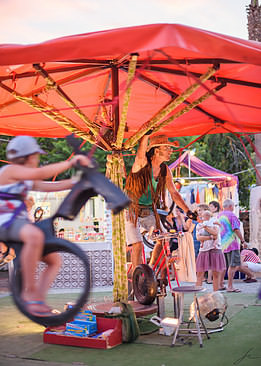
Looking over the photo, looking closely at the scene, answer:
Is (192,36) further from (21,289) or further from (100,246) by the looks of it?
(100,246)

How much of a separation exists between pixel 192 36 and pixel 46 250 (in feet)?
7.36

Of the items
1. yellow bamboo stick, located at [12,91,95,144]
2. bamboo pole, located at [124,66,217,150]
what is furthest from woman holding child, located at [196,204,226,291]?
yellow bamboo stick, located at [12,91,95,144]

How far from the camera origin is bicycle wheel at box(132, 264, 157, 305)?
6.30m

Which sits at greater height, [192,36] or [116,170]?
[192,36]

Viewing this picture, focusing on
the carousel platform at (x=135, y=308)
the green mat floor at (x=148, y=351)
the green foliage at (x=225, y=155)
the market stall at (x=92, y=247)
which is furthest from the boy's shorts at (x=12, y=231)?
the green foliage at (x=225, y=155)

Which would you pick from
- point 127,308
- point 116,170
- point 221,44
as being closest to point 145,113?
point 116,170

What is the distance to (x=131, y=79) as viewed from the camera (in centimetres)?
458

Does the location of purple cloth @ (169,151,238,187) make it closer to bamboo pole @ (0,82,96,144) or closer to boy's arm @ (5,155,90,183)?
bamboo pole @ (0,82,96,144)

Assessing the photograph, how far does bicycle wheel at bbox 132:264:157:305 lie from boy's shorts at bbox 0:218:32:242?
395 cm

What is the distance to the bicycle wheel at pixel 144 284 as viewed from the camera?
6.30m

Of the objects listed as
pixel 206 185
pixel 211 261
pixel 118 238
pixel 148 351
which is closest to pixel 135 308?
pixel 148 351

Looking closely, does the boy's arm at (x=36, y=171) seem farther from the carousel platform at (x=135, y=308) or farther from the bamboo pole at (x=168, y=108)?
the carousel platform at (x=135, y=308)

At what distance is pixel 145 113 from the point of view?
8.48 m

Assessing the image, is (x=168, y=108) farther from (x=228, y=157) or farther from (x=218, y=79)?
(x=228, y=157)
